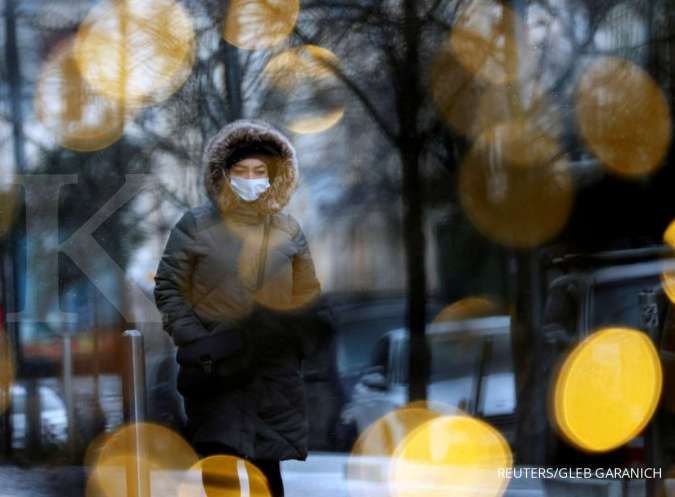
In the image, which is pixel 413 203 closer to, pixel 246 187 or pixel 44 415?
pixel 246 187

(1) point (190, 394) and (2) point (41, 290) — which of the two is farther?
(2) point (41, 290)

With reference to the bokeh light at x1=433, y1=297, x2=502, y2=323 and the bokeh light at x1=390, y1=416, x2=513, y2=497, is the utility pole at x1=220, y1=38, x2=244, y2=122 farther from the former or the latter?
the bokeh light at x1=390, y1=416, x2=513, y2=497

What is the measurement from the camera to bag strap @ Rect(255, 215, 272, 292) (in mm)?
3473

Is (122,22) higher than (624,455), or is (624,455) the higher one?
(122,22)

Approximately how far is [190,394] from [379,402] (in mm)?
708

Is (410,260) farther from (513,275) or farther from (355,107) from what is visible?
(355,107)

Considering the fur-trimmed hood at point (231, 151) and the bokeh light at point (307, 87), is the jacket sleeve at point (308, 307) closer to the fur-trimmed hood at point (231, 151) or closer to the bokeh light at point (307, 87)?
the fur-trimmed hood at point (231, 151)

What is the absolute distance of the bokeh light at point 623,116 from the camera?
10.9ft

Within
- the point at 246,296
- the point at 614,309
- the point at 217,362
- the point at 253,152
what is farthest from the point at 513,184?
the point at 217,362

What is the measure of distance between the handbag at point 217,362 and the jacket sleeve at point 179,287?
0.15 feet

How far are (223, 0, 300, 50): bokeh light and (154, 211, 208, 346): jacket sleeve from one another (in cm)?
70

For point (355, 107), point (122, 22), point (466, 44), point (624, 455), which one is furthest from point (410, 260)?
point (122, 22)

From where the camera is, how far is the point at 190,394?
11.2 ft

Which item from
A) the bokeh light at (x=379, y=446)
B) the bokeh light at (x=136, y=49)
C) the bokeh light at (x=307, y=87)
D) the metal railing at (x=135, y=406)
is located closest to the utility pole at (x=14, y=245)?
the bokeh light at (x=136, y=49)
